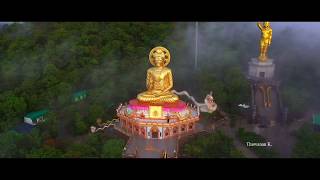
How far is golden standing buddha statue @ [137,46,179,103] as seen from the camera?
8578mm

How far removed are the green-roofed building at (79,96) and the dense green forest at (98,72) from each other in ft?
0.29

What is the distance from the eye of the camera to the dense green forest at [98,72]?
834 cm

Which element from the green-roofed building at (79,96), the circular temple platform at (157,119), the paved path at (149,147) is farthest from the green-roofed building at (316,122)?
the green-roofed building at (79,96)

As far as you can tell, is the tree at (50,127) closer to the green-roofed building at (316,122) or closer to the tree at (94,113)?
the tree at (94,113)

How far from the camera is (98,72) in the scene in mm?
9336

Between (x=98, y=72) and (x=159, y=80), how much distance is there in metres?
1.41

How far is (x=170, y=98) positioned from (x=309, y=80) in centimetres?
285

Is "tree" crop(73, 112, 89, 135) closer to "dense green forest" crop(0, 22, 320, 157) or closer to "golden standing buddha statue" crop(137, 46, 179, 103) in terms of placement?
"dense green forest" crop(0, 22, 320, 157)

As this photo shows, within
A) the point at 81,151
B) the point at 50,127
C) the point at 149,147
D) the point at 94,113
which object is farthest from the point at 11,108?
the point at 149,147

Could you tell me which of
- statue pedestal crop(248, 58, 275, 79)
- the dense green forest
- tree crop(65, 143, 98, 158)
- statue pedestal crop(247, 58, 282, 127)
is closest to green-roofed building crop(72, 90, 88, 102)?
the dense green forest

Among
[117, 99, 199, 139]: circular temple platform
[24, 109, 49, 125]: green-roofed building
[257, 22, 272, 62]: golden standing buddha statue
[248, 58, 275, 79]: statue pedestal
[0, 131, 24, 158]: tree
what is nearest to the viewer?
[0, 131, 24, 158]: tree

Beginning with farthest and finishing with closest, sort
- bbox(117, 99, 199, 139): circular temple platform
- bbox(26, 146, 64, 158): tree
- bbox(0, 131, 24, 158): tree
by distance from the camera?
bbox(117, 99, 199, 139): circular temple platform < bbox(0, 131, 24, 158): tree < bbox(26, 146, 64, 158): tree

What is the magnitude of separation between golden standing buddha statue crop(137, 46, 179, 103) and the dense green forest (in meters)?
0.56

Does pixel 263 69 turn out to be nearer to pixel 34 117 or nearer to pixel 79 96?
pixel 79 96
